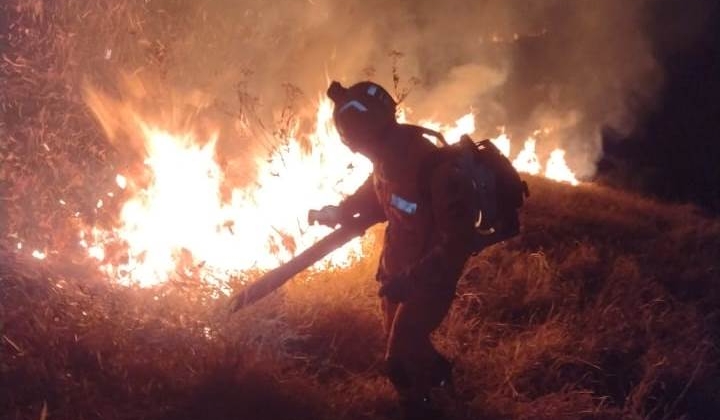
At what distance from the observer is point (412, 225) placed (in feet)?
11.7

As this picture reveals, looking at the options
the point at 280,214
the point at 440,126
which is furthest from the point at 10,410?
the point at 440,126

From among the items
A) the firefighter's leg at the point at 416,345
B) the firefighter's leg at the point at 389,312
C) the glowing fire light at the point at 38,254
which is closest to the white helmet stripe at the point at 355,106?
the firefighter's leg at the point at 416,345

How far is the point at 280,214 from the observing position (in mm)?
5715

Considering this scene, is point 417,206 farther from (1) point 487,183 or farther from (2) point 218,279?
(2) point 218,279

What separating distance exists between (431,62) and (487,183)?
743cm

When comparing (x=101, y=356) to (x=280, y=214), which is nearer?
(x=101, y=356)

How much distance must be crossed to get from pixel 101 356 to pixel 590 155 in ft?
50.4

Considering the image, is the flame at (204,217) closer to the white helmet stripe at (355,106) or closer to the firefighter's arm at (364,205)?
the firefighter's arm at (364,205)

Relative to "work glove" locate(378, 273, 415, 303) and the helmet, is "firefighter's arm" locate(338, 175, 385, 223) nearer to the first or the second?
the helmet

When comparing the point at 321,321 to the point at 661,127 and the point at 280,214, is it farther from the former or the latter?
the point at 661,127

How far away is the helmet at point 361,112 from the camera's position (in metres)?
3.41

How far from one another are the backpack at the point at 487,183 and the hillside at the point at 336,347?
1128 millimetres

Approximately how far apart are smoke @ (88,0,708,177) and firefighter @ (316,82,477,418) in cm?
268

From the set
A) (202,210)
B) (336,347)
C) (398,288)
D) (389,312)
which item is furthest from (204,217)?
(398,288)
